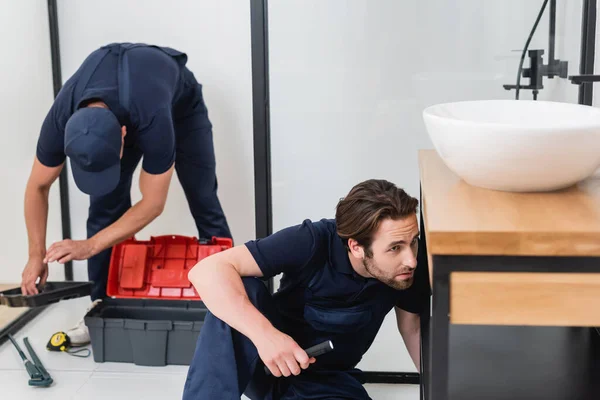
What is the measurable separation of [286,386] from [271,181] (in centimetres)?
105

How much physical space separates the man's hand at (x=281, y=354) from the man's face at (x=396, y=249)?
277mm

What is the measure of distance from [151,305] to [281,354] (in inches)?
53.7

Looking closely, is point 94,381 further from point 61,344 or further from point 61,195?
point 61,195

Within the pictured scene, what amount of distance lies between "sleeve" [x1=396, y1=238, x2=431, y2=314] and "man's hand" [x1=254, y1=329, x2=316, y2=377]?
1.22 ft

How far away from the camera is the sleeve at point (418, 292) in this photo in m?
1.99

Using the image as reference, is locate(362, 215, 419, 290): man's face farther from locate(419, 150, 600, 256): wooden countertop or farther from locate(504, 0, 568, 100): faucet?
locate(504, 0, 568, 100): faucet

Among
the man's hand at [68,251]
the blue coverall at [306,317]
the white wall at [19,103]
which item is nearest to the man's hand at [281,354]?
the blue coverall at [306,317]

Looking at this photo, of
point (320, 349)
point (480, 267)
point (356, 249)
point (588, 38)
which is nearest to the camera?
point (480, 267)

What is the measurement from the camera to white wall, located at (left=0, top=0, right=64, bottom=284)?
3.39 metres

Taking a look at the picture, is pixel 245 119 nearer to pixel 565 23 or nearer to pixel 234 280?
pixel 565 23

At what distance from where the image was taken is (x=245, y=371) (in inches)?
76.7

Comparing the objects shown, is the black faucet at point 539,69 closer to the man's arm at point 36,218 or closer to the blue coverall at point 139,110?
the blue coverall at point 139,110

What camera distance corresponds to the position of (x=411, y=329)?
85.3 inches

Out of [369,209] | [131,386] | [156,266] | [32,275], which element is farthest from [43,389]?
[369,209]
